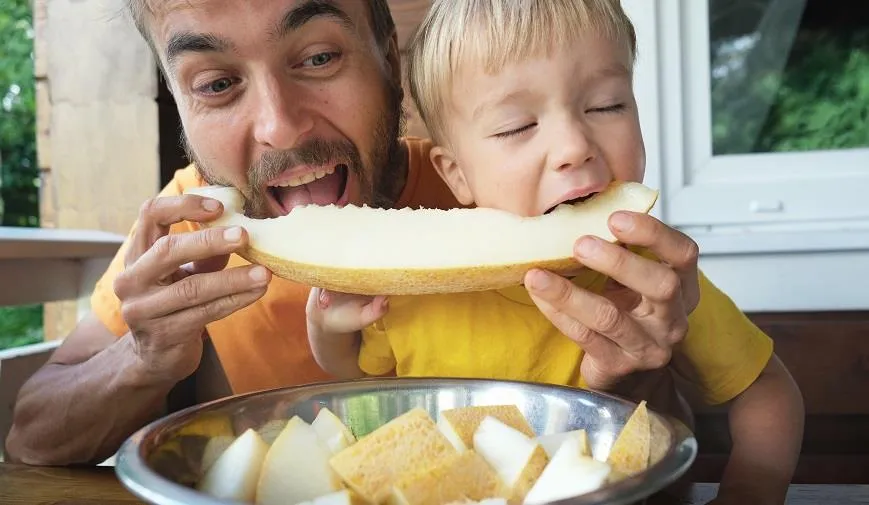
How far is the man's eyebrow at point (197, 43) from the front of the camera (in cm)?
104

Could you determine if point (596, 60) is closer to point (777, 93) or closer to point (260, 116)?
point (260, 116)

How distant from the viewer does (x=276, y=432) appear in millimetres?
641

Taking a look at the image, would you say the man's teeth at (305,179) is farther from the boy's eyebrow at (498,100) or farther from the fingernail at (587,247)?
the fingernail at (587,247)

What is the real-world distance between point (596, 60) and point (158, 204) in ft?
1.69

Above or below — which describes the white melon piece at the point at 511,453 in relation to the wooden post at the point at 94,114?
below

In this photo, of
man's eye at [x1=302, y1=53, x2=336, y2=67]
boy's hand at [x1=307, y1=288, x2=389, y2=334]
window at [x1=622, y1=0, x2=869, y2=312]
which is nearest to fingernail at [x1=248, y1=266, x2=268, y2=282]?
boy's hand at [x1=307, y1=288, x2=389, y2=334]

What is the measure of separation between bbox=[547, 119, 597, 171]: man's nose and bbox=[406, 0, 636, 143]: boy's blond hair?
0.10m

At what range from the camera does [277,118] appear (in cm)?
103

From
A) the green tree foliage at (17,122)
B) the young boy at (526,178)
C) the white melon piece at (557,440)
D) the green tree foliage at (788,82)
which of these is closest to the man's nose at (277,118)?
the young boy at (526,178)

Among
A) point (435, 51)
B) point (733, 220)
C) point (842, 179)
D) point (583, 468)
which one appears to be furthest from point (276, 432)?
point (842, 179)

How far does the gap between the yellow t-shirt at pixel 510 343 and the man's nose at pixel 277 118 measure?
10.7 inches

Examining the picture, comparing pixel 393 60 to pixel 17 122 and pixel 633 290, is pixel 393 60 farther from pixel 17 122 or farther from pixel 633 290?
pixel 17 122

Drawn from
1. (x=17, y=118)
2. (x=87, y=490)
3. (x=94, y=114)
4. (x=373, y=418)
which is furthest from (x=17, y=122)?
(x=373, y=418)

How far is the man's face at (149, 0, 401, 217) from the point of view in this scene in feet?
3.42
